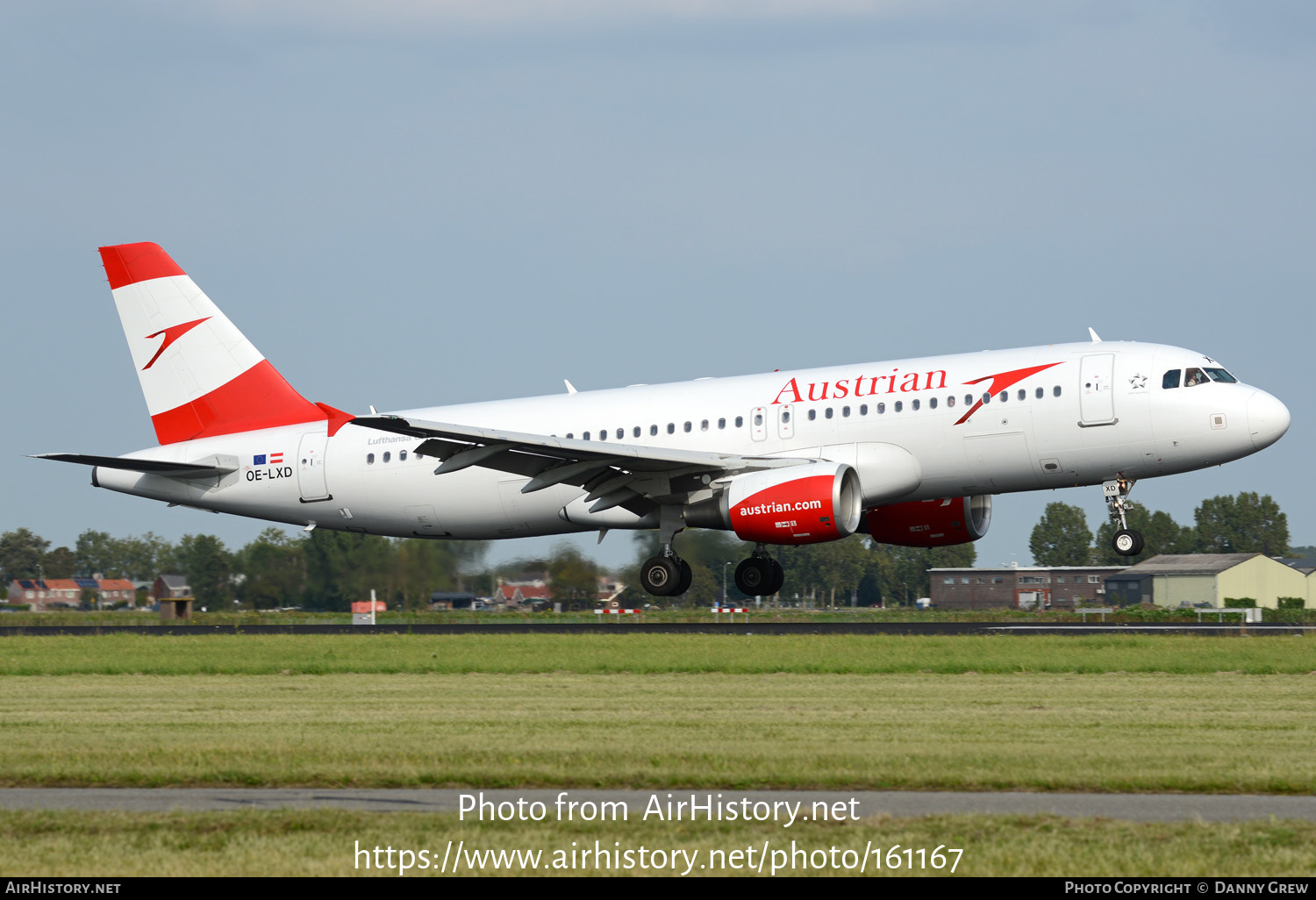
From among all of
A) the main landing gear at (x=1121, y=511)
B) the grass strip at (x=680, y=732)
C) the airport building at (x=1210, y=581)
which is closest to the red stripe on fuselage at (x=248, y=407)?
the grass strip at (x=680, y=732)

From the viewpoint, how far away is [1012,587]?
8094cm

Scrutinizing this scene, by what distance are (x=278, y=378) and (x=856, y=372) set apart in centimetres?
1464

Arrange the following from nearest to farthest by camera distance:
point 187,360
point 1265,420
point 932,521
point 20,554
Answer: point 1265,420
point 932,521
point 187,360
point 20,554

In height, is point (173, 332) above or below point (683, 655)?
above

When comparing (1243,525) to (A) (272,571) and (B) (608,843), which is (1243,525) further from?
(B) (608,843)

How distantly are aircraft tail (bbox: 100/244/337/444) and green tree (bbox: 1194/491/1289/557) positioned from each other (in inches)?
3323

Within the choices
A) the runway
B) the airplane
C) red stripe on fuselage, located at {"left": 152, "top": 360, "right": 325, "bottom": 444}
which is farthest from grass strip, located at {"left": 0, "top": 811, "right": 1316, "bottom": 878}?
red stripe on fuselage, located at {"left": 152, "top": 360, "right": 325, "bottom": 444}

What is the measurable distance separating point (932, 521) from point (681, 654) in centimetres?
Answer: 1192

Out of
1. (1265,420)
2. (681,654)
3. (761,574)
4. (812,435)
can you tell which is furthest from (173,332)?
(1265,420)

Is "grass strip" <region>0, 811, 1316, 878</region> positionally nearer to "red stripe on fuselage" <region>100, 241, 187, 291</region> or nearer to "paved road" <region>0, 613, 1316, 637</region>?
"paved road" <region>0, 613, 1316, 637</region>

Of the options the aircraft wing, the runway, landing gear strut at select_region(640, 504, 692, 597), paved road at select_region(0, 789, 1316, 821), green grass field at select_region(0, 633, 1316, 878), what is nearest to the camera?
green grass field at select_region(0, 633, 1316, 878)

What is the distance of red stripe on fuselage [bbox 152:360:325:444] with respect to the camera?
3609cm

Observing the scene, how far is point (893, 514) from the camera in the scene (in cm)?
3453

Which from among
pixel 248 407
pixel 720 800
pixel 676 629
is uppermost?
pixel 248 407
